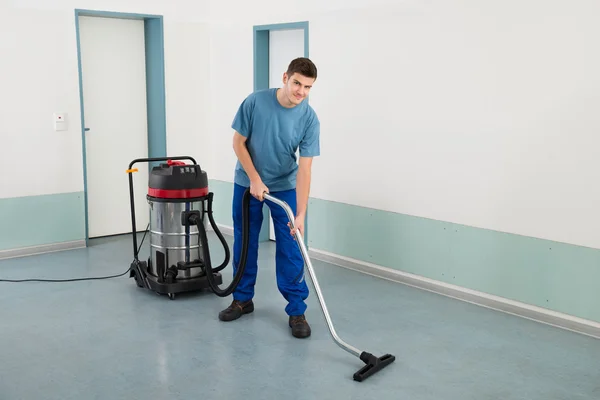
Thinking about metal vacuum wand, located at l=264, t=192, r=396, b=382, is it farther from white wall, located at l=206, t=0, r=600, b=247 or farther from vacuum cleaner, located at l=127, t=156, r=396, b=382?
white wall, located at l=206, t=0, r=600, b=247

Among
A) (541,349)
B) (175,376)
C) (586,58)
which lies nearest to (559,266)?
(541,349)

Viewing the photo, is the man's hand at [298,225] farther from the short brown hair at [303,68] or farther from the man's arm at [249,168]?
the short brown hair at [303,68]

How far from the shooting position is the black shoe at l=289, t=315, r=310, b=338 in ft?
11.2

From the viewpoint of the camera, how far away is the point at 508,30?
3.70m

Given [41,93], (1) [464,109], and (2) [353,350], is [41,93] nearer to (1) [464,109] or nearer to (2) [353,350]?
(1) [464,109]

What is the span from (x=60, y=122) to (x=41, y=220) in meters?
0.75

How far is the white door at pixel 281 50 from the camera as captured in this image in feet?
16.9

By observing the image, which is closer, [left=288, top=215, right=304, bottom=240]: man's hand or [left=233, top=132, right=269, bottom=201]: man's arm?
[left=288, top=215, right=304, bottom=240]: man's hand

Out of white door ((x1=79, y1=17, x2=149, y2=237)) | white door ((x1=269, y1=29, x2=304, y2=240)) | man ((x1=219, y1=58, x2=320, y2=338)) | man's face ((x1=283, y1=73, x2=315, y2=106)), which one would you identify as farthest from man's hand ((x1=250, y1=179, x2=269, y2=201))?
white door ((x1=79, y1=17, x2=149, y2=237))

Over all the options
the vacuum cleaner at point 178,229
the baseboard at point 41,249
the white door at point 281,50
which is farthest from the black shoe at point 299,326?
the baseboard at point 41,249

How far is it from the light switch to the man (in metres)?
2.11

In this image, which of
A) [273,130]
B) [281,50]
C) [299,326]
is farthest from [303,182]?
[281,50]

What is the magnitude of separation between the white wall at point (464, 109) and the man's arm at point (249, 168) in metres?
1.33

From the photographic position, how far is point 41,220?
5.05 meters
